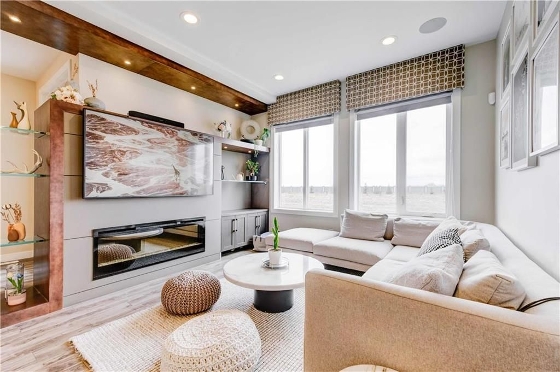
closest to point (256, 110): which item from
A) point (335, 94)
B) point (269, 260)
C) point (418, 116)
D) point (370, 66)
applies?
point (335, 94)

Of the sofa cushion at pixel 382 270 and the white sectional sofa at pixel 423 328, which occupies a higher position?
the white sectional sofa at pixel 423 328

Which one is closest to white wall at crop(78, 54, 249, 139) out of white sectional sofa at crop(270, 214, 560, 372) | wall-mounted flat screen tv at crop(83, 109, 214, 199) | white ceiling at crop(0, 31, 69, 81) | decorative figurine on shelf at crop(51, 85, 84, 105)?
decorative figurine on shelf at crop(51, 85, 84, 105)

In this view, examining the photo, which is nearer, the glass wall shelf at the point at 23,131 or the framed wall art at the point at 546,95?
the framed wall art at the point at 546,95

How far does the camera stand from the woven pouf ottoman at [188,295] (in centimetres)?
197

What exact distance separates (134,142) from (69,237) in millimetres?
1160

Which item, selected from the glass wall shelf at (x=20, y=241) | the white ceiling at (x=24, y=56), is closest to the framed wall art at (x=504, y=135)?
the glass wall shelf at (x=20, y=241)

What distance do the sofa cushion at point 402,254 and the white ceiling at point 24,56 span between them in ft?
15.2

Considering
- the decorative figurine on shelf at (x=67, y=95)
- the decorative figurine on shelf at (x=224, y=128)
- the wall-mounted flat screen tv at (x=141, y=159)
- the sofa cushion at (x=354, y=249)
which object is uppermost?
the decorative figurine on shelf at (x=224, y=128)

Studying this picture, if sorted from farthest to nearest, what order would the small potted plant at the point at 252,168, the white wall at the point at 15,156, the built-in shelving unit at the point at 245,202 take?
the small potted plant at the point at 252,168 → the built-in shelving unit at the point at 245,202 → the white wall at the point at 15,156

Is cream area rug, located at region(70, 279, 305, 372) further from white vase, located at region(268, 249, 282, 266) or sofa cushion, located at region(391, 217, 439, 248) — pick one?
sofa cushion, located at region(391, 217, 439, 248)

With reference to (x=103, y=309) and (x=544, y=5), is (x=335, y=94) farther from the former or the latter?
(x=103, y=309)

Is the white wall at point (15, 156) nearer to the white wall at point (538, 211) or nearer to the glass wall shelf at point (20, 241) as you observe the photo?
the glass wall shelf at point (20, 241)

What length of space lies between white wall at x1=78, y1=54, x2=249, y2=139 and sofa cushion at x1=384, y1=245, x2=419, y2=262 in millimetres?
3333

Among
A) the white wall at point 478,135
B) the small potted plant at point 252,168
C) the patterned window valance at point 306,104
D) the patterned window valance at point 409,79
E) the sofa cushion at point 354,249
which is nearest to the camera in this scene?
the sofa cushion at point 354,249
